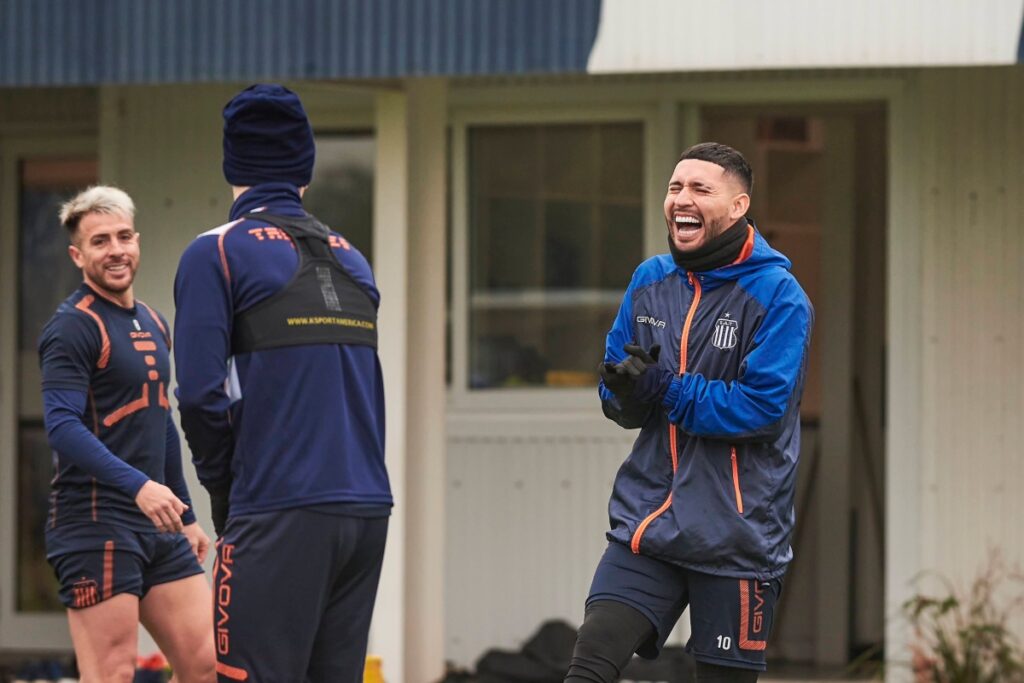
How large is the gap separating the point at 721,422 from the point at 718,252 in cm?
48

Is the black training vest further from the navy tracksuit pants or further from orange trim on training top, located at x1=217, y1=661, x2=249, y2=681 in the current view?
orange trim on training top, located at x1=217, y1=661, x2=249, y2=681

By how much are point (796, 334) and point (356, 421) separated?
1255mm

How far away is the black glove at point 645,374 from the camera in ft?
14.8

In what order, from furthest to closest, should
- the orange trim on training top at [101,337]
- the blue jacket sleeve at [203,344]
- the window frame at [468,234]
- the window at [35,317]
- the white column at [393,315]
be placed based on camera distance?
the window at [35,317]
the window frame at [468,234]
the white column at [393,315]
the orange trim on training top at [101,337]
the blue jacket sleeve at [203,344]

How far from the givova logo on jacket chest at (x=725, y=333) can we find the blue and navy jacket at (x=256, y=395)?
1.12m

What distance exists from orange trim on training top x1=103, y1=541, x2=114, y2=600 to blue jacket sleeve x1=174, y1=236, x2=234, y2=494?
1563mm

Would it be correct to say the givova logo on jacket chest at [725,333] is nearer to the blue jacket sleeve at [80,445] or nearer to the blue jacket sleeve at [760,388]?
the blue jacket sleeve at [760,388]

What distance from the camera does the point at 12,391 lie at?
10188 mm

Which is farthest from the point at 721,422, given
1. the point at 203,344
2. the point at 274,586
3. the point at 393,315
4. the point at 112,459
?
the point at 393,315

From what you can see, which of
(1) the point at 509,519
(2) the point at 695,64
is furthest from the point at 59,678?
(2) the point at 695,64

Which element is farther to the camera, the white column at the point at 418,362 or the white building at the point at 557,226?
the white column at the point at 418,362

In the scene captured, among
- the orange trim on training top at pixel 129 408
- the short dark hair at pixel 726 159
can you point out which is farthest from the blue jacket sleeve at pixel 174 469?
the short dark hair at pixel 726 159

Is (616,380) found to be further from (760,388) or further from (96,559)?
(96,559)

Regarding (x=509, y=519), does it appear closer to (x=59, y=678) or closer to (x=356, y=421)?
(x=59, y=678)
